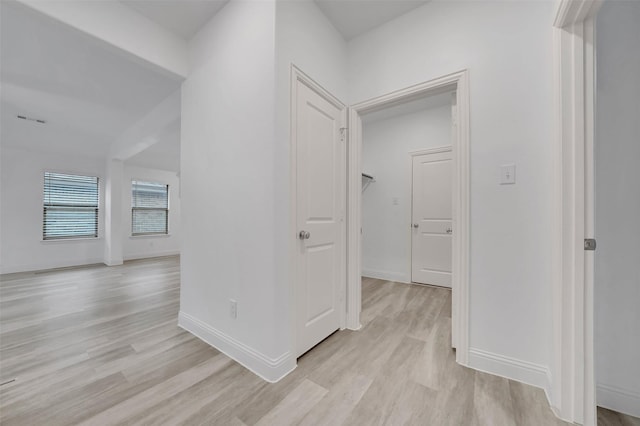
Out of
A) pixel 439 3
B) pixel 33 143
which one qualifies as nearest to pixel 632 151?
pixel 439 3

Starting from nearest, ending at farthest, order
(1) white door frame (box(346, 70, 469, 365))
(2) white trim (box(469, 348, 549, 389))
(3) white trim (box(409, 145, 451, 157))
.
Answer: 1. (2) white trim (box(469, 348, 549, 389))
2. (1) white door frame (box(346, 70, 469, 365))
3. (3) white trim (box(409, 145, 451, 157))

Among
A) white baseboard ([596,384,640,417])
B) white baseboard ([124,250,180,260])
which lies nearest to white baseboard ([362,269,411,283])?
white baseboard ([596,384,640,417])

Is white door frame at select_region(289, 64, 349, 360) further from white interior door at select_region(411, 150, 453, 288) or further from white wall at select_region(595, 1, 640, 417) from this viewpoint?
white interior door at select_region(411, 150, 453, 288)

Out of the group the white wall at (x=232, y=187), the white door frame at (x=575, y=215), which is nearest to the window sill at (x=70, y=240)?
the white wall at (x=232, y=187)

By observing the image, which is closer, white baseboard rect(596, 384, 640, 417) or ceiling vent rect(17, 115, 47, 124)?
white baseboard rect(596, 384, 640, 417)

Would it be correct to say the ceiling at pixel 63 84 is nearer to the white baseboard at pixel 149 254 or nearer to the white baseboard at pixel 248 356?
the white baseboard at pixel 248 356

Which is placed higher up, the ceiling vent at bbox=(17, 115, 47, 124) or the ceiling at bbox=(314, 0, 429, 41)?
the ceiling at bbox=(314, 0, 429, 41)

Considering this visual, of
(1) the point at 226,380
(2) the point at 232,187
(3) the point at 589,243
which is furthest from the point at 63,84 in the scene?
(3) the point at 589,243

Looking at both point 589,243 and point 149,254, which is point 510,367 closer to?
point 589,243

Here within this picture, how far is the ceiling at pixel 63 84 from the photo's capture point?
202 cm

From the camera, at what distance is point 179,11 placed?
198 centimetres

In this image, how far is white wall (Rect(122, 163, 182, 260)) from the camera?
20.4 ft

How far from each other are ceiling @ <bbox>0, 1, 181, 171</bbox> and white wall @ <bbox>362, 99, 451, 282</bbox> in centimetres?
298

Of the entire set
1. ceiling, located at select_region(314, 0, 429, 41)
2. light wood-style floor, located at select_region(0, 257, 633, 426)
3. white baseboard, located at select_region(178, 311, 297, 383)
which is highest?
ceiling, located at select_region(314, 0, 429, 41)
